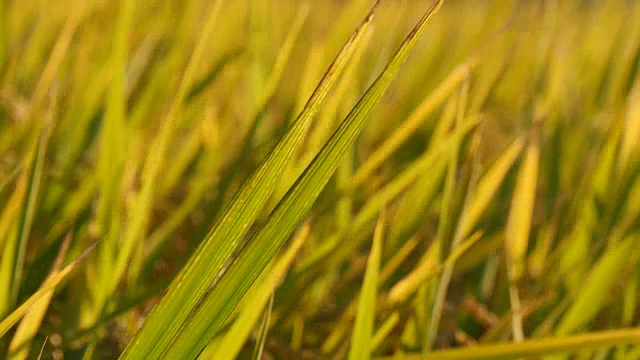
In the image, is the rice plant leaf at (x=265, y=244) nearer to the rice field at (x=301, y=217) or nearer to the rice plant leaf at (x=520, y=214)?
the rice field at (x=301, y=217)

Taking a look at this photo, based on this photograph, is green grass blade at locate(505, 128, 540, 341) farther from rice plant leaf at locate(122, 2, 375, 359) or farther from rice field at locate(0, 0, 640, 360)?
rice plant leaf at locate(122, 2, 375, 359)

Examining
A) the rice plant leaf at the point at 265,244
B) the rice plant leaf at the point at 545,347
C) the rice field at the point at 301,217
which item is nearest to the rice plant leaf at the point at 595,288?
the rice field at the point at 301,217

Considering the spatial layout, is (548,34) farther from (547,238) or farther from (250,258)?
(250,258)

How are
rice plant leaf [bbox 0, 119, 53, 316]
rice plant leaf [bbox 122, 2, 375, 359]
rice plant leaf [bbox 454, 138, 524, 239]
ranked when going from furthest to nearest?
rice plant leaf [bbox 454, 138, 524, 239]
rice plant leaf [bbox 0, 119, 53, 316]
rice plant leaf [bbox 122, 2, 375, 359]

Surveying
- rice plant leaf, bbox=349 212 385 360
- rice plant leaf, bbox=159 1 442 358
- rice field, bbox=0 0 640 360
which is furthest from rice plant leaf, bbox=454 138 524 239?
rice plant leaf, bbox=159 1 442 358

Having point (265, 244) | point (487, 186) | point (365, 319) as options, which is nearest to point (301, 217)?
point (265, 244)

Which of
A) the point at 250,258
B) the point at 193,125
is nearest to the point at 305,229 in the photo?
the point at 250,258
